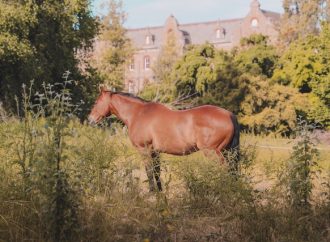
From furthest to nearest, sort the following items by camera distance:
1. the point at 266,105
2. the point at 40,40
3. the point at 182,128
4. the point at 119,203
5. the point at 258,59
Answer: the point at 258,59, the point at 266,105, the point at 40,40, the point at 182,128, the point at 119,203

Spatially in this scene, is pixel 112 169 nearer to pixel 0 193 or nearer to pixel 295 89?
pixel 0 193

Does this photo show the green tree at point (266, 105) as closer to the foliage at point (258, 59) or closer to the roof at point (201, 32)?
the foliage at point (258, 59)

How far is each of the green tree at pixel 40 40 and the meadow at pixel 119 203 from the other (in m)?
17.6

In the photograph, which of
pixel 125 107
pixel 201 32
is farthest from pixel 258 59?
pixel 201 32

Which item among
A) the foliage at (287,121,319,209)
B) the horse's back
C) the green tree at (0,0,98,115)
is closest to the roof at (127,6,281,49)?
the green tree at (0,0,98,115)

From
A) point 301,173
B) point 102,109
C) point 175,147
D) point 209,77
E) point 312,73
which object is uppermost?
point 312,73

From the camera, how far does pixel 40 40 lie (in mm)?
25609

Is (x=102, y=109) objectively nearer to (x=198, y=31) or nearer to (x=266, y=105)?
(x=266, y=105)

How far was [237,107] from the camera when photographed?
26938 mm

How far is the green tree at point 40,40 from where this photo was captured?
74.9ft

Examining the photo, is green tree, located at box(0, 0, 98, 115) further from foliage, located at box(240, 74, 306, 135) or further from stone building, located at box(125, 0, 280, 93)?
stone building, located at box(125, 0, 280, 93)

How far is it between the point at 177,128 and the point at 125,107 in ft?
3.68

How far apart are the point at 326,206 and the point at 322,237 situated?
568mm

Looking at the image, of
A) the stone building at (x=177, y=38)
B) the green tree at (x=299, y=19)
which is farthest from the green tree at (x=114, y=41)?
the stone building at (x=177, y=38)
